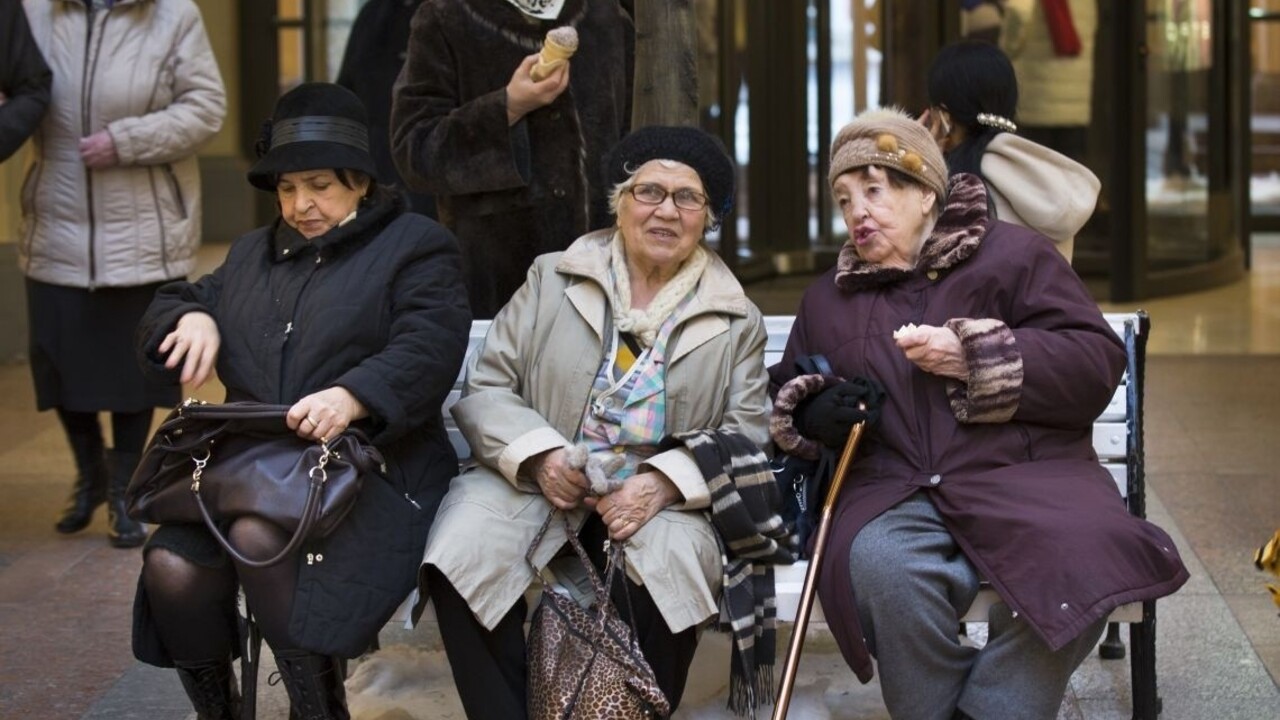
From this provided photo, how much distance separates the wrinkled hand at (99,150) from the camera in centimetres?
603

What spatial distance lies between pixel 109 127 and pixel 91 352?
691 mm

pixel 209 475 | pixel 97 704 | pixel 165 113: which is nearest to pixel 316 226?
pixel 209 475

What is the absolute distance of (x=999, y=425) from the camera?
13.6ft

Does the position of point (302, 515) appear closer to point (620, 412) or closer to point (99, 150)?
point (620, 412)

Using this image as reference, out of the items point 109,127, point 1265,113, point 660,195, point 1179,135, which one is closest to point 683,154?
point 660,195

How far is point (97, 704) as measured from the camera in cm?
482

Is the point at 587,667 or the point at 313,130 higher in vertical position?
the point at 313,130

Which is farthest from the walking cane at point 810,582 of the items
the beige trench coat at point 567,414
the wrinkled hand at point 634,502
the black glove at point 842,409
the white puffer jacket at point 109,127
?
the white puffer jacket at point 109,127

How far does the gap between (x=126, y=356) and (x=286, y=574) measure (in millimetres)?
2380

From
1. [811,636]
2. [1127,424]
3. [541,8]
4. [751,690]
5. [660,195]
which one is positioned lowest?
[811,636]

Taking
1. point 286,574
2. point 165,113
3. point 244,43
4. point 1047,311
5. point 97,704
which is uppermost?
point 244,43

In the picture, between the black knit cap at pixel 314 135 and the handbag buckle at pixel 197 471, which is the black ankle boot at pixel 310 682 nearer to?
the handbag buckle at pixel 197 471

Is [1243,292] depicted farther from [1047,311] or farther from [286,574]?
[286,574]

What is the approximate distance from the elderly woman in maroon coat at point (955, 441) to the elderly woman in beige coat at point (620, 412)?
8.7 inches
